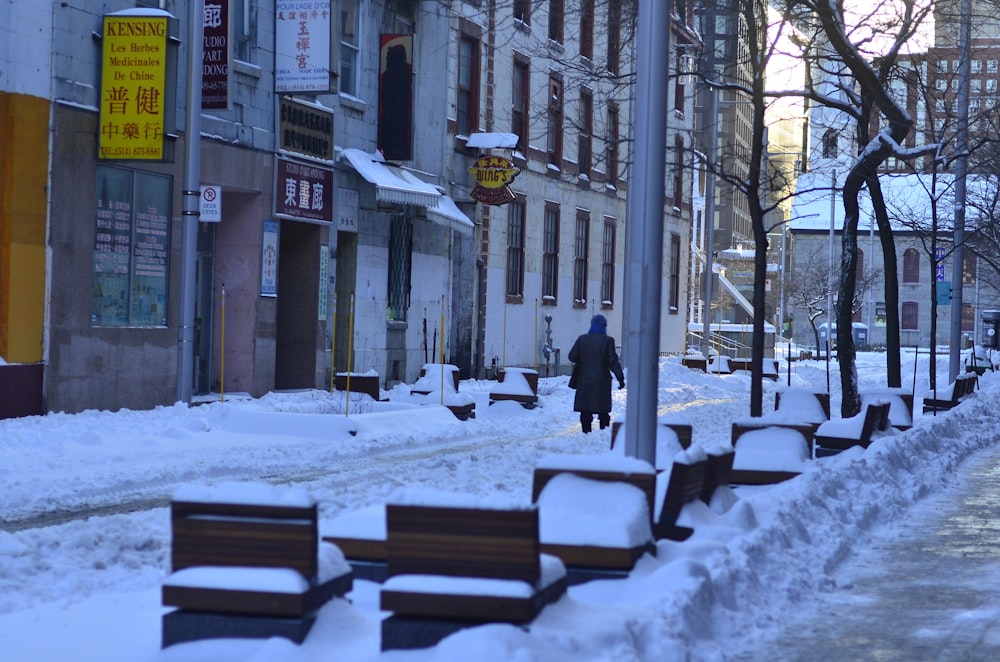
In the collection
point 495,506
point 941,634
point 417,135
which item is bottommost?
point 941,634

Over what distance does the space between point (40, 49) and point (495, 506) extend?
47.2 ft

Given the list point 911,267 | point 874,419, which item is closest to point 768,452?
point 874,419

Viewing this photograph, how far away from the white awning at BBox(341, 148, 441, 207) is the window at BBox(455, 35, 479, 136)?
4506mm

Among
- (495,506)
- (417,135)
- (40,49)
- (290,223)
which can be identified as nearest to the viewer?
(495,506)

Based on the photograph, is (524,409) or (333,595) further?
(524,409)

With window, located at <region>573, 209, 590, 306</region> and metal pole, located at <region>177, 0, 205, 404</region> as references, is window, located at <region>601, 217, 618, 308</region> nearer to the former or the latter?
window, located at <region>573, 209, 590, 306</region>

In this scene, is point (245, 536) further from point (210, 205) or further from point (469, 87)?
point (469, 87)

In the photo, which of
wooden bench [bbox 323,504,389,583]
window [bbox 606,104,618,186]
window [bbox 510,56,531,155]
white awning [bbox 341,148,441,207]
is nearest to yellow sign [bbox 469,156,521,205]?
white awning [bbox 341,148,441,207]

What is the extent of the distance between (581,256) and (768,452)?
27.6m

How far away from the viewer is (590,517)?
8.55 m

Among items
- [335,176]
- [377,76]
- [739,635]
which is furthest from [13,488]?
[377,76]

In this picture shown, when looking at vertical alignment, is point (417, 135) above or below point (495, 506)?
above

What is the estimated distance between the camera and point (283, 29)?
2481 cm

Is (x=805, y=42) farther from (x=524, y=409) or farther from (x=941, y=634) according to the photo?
(x=941, y=634)
